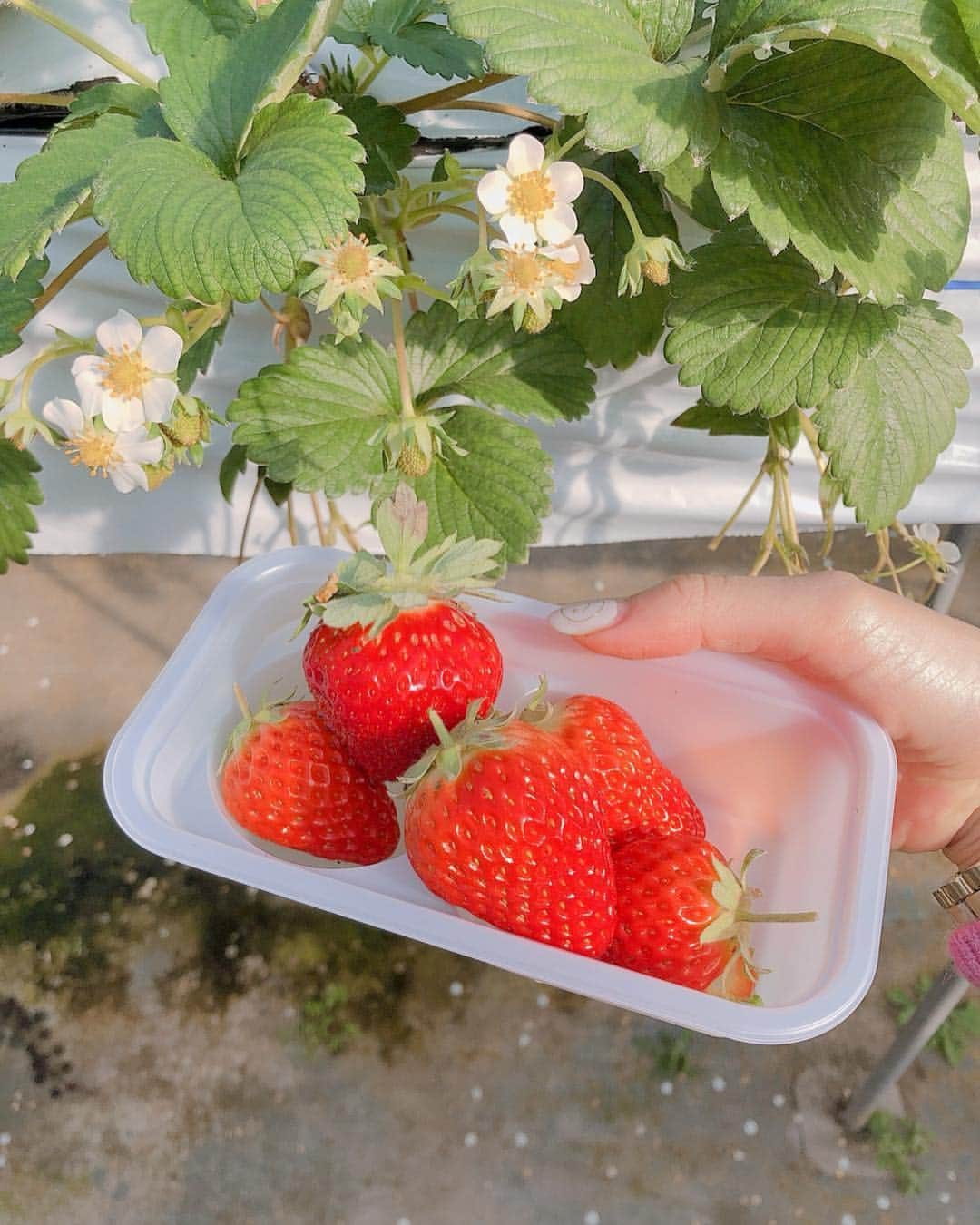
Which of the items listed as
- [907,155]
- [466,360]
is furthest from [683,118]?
[466,360]

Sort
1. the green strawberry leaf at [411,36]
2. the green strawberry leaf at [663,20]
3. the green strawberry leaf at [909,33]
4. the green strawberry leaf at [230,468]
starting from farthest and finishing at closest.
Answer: the green strawberry leaf at [230,468], the green strawberry leaf at [411,36], the green strawberry leaf at [663,20], the green strawberry leaf at [909,33]

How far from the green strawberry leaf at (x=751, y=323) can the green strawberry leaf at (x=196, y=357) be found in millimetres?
415

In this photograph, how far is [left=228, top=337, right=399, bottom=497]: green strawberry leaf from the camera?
0.86 metres

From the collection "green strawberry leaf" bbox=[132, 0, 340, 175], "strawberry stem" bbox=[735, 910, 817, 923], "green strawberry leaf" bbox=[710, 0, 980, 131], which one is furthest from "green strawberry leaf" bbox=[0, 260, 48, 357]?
"strawberry stem" bbox=[735, 910, 817, 923]

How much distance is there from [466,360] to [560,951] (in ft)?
1.71

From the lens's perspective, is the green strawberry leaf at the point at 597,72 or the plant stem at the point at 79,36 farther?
the plant stem at the point at 79,36

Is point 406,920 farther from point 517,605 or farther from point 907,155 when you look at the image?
point 907,155

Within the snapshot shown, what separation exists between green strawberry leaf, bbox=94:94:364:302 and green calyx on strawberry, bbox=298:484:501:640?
17 cm

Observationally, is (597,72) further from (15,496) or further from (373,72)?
(15,496)

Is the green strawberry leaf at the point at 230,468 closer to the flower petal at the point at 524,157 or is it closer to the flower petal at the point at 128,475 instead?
the flower petal at the point at 128,475

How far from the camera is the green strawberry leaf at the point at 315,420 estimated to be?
86cm

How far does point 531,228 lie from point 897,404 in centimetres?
34

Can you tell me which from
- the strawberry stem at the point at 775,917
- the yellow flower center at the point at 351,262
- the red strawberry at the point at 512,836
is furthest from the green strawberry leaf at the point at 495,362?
the strawberry stem at the point at 775,917

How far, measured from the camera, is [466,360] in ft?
3.09
